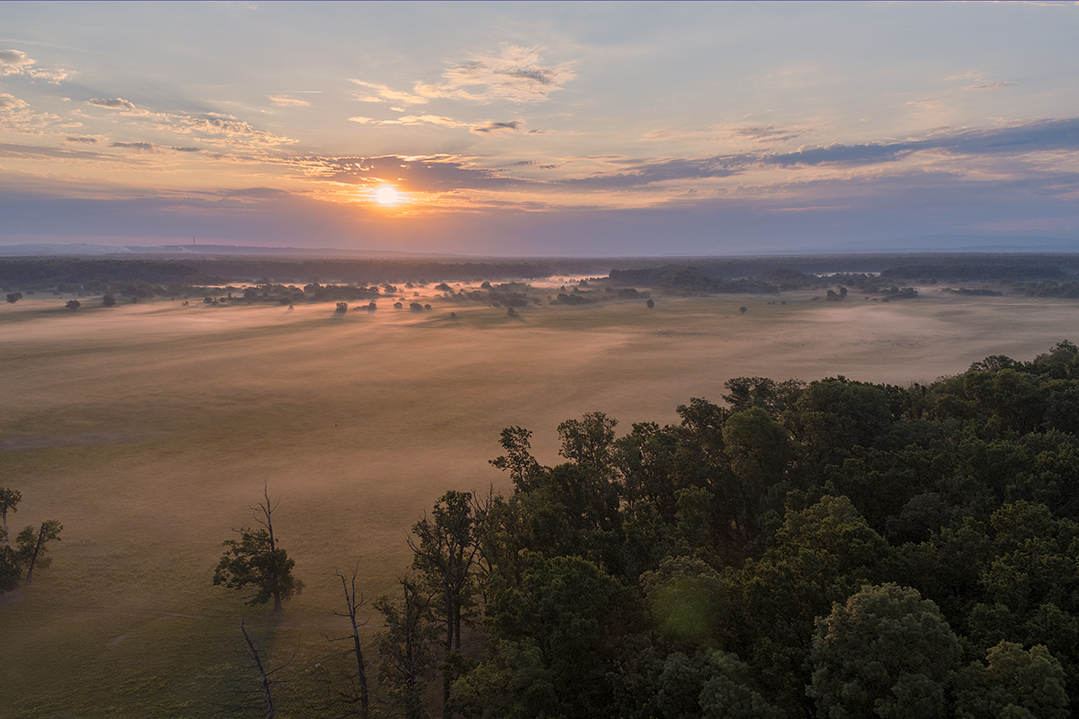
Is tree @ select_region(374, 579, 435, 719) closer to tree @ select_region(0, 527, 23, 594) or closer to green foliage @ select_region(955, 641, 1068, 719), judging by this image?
green foliage @ select_region(955, 641, 1068, 719)

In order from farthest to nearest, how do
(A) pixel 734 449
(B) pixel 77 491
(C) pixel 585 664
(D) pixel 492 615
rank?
(B) pixel 77 491
(A) pixel 734 449
(D) pixel 492 615
(C) pixel 585 664

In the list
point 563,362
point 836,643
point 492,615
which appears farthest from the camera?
point 563,362

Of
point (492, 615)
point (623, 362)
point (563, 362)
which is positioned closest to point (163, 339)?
point (563, 362)

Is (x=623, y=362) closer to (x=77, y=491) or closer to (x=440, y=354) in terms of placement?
(x=440, y=354)

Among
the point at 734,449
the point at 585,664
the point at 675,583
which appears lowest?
the point at 585,664

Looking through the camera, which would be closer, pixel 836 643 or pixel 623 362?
pixel 836 643

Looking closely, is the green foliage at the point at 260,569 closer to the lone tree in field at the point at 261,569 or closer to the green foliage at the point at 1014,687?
the lone tree in field at the point at 261,569

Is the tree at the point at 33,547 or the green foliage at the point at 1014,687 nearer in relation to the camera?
the green foliage at the point at 1014,687

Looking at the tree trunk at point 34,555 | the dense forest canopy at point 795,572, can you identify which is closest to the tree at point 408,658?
the dense forest canopy at point 795,572
